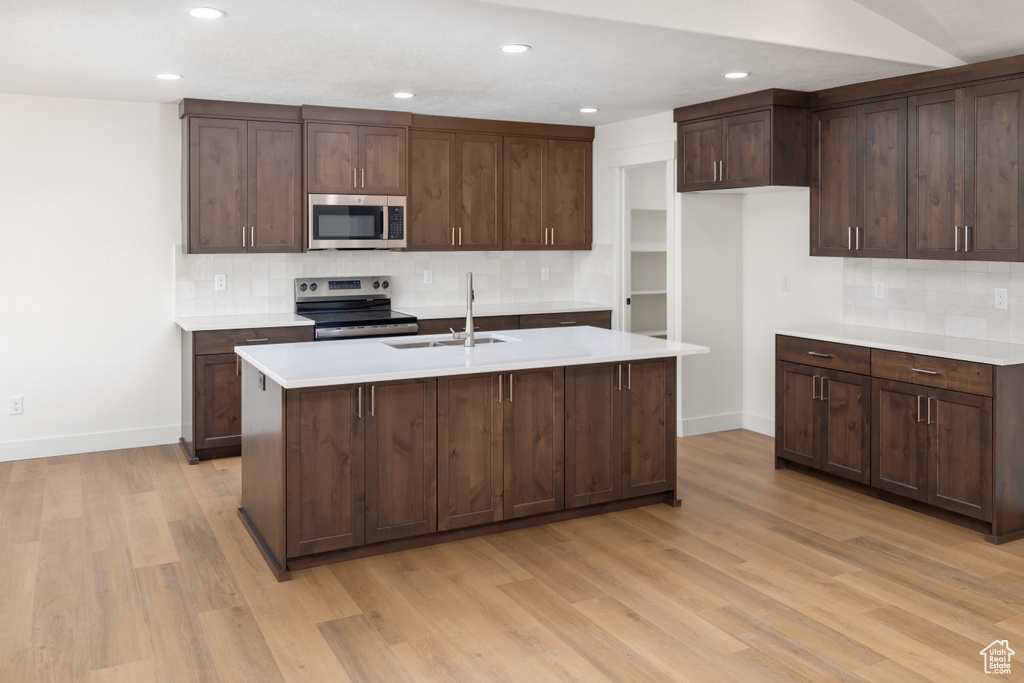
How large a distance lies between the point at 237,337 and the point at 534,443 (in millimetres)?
2309

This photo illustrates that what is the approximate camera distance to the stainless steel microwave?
5.71m

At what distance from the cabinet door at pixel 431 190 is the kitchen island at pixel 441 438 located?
1.78 m

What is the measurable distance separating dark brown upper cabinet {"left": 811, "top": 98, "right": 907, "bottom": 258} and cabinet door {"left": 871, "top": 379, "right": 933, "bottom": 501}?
828 millimetres

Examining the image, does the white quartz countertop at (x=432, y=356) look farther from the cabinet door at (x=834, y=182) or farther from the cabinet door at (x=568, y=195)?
the cabinet door at (x=568, y=195)

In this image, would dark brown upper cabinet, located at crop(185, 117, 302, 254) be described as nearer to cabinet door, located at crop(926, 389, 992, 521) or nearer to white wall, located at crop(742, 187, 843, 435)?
white wall, located at crop(742, 187, 843, 435)

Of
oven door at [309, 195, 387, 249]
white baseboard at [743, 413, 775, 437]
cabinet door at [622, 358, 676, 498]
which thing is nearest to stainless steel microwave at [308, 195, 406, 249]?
oven door at [309, 195, 387, 249]

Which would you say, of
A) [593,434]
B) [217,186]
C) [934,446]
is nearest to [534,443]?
[593,434]

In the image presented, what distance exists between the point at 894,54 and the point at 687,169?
1736mm

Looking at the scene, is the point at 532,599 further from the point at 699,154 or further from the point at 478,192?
the point at 478,192

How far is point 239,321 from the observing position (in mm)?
5453

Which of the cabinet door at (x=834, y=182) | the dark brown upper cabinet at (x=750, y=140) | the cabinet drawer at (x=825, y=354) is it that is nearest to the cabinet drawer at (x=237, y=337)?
the dark brown upper cabinet at (x=750, y=140)

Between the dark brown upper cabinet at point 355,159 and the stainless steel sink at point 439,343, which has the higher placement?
the dark brown upper cabinet at point 355,159

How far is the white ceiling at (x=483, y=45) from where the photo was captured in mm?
3338

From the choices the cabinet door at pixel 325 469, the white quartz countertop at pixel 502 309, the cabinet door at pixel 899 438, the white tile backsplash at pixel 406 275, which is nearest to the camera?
the cabinet door at pixel 325 469
